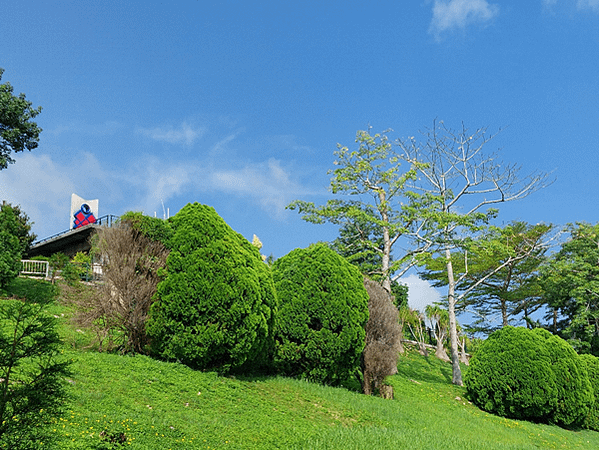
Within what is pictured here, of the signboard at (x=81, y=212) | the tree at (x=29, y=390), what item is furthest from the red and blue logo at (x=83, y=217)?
the tree at (x=29, y=390)

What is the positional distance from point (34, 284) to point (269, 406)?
15.4 metres

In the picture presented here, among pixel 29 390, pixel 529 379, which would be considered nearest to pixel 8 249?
pixel 29 390

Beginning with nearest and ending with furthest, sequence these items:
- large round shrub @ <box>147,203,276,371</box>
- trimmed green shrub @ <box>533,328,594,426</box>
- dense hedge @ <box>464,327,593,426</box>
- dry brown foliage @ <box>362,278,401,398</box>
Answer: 1. large round shrub @ <box>147,203,276,371</box>
2. dry brown foliage @ <box>362,278,401,398</box>
3. dense hedge @ <box>464,327,593,426</box>
4. trimmed green shrub @ <box>533,328,594,426</box>

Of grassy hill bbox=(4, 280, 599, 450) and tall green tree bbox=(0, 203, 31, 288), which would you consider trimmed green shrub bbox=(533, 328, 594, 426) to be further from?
tall green tree bbox=(0, 203, 31, 288)

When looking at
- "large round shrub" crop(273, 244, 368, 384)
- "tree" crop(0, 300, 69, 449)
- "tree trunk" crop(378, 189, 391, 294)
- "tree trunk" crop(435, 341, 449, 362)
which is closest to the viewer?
"tree" crop(0, 300, 69, 449)

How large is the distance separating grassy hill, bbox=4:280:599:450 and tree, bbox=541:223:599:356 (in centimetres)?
1392

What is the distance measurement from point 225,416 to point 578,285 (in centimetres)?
2293

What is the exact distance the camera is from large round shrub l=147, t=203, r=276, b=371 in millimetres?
8602

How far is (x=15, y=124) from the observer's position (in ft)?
64.8

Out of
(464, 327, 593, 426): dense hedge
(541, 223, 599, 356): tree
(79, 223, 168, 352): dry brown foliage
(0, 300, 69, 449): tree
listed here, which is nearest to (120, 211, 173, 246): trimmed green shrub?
(79, 223, 168, 352): dry brown foliage

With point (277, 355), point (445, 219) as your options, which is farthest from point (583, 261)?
point (277, 355)

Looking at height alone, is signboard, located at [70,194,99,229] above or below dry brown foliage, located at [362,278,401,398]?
above

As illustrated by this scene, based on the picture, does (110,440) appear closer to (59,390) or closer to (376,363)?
(59,390)

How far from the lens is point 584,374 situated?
50.7 ft
